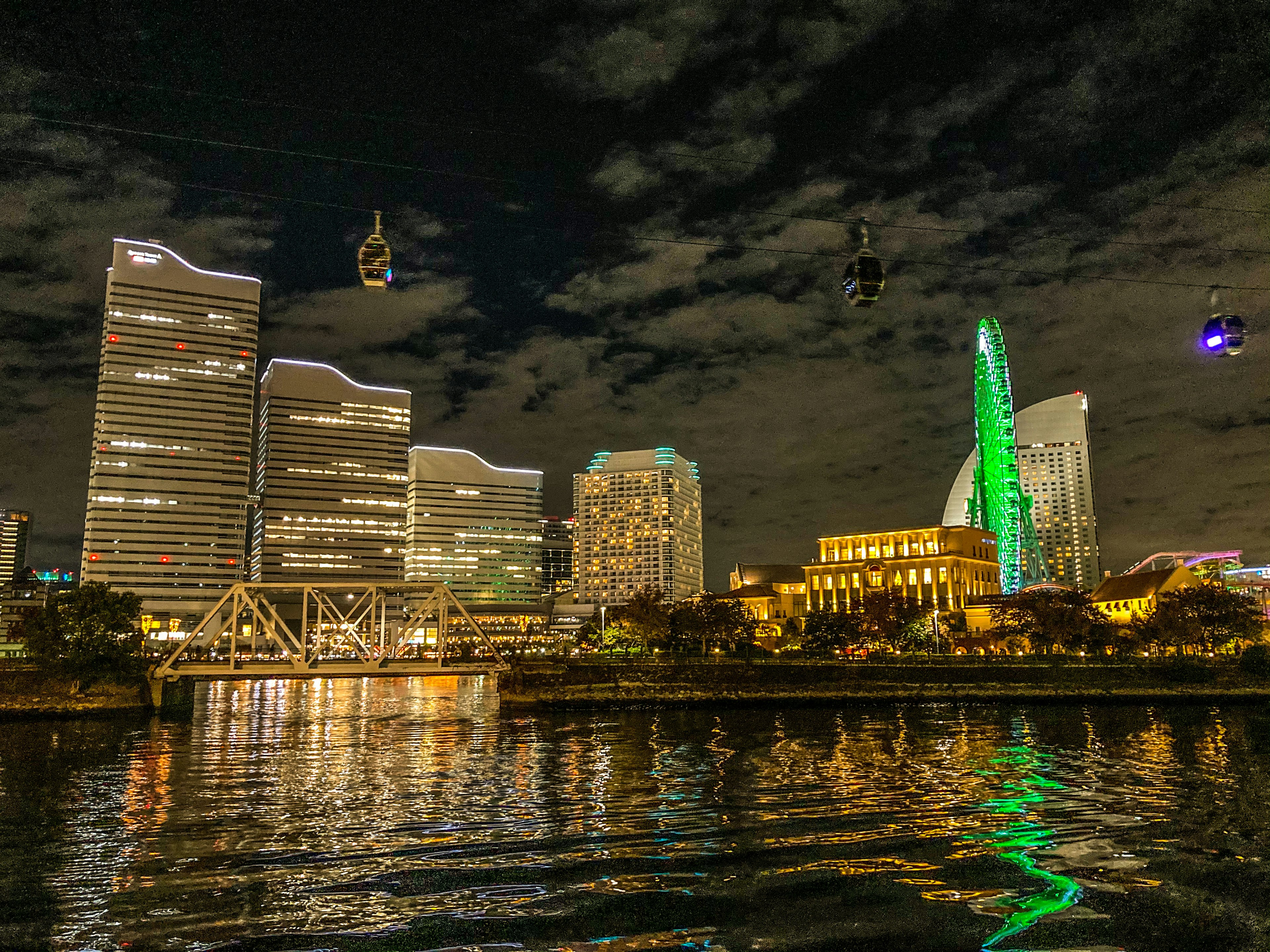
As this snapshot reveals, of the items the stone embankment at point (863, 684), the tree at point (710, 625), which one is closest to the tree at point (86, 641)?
the stone embankment at point (863, 684)

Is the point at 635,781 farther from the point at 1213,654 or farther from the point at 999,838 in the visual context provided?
the point at 1213,654

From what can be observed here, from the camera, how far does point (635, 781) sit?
32.3 m

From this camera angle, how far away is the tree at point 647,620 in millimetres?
116625

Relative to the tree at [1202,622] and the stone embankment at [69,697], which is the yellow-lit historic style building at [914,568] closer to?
the tree at [1202,622]

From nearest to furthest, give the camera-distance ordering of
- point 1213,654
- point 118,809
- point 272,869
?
point 272,869, point 118,809, point 1213,654

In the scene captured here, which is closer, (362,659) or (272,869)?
(272,869)

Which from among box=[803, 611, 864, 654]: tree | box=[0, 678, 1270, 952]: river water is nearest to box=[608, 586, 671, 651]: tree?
box=[803, 611, 864, 654]: tree

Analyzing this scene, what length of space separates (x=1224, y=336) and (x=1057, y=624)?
91.4 metres

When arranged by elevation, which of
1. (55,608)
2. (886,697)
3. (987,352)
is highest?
(987,352)

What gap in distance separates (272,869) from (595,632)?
497ft

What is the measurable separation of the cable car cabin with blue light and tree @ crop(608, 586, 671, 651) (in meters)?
100

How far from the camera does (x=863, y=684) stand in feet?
273

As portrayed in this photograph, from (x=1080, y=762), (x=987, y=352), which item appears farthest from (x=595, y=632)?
(x=1080, y=762)

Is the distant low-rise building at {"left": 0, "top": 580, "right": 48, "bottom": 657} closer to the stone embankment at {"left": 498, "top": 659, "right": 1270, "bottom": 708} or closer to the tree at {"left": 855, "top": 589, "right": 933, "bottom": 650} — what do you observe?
the stone embankment at {"left": 498, "top": 659, "right": 1270, "bottom": 708}
